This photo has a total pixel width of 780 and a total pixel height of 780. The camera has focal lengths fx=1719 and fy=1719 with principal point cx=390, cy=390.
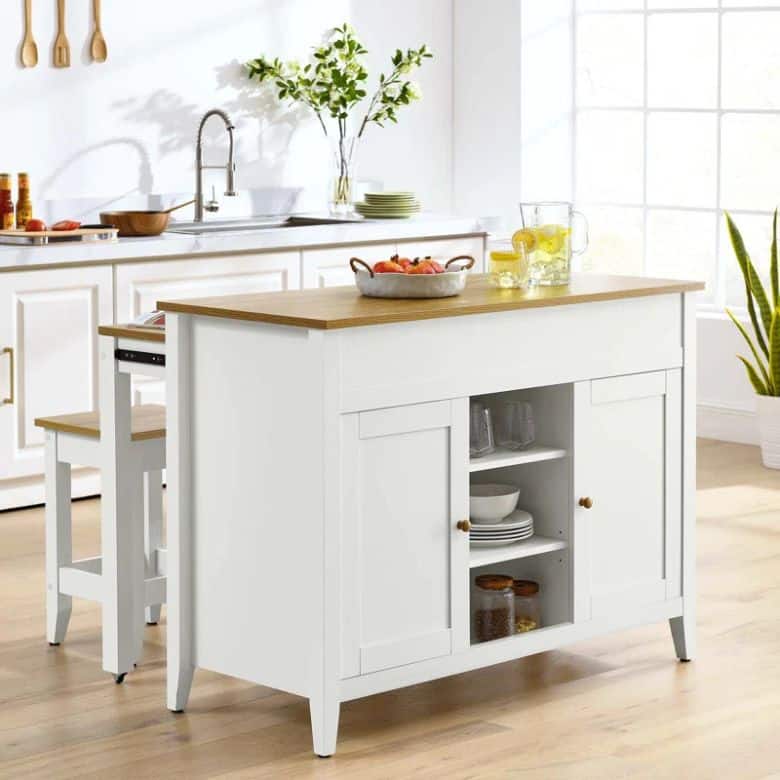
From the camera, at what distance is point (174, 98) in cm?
646

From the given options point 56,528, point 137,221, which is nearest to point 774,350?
point 137,221

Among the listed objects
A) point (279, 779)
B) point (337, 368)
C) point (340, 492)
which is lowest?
point (279, 779)

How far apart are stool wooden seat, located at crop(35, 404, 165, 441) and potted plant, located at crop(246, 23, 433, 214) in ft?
9.09

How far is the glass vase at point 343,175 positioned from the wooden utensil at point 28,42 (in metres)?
1.35

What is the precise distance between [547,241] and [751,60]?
638cm

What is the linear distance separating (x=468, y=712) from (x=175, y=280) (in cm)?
253

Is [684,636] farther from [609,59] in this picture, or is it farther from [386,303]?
[609,59]

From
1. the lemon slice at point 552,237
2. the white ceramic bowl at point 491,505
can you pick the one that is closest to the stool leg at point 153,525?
the white ceramic bowl at point 491,505

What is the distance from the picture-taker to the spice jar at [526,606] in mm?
3850

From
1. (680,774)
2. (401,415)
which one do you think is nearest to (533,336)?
(401,415)

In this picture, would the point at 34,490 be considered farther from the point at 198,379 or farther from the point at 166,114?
the point at 198,379

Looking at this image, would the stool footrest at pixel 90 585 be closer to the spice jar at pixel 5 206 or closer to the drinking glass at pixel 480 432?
the drinking glass at pixel 480 432

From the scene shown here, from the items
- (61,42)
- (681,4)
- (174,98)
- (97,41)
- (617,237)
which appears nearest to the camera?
(61,42)

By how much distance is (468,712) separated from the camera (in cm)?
365
